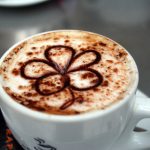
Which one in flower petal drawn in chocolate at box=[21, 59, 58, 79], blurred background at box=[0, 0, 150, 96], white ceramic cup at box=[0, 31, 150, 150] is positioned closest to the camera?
white ceramic cup at box=[0, 31, 150, 150]

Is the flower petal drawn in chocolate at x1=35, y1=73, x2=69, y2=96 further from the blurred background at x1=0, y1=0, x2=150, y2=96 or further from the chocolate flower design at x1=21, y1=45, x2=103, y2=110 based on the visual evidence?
the blurred background at x1=0, y1=0, x2=150, y2=96

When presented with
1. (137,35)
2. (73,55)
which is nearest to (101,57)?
(73,55)

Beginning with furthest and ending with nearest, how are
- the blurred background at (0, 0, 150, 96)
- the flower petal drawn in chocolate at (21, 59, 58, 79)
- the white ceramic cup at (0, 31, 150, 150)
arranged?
the blurred background at (0, 0, 150, 96) → the flower petal drawn in chocolate at (21, 59, 58, 79) → the white ceramic cup at (0, 31, 150, 150)

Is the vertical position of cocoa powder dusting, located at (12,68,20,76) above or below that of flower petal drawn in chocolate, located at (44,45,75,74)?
below

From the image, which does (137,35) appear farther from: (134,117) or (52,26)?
(134,117)

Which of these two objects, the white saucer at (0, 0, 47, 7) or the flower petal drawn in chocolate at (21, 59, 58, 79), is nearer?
the flower petal drawn in chocolate at (21, 59, 58, 79)

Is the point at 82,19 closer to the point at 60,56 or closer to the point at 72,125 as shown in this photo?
the point at 60,56

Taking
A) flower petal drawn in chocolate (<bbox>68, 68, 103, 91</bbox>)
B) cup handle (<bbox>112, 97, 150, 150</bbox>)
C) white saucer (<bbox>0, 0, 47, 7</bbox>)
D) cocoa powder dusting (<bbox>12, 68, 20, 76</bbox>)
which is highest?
white saucer (<bbox>0, 0, 47, 7</bbox>)

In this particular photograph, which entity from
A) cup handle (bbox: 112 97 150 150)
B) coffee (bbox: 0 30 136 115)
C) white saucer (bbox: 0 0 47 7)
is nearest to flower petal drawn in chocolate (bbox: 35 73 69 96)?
coffee (bbox: 0 30 136 115)
